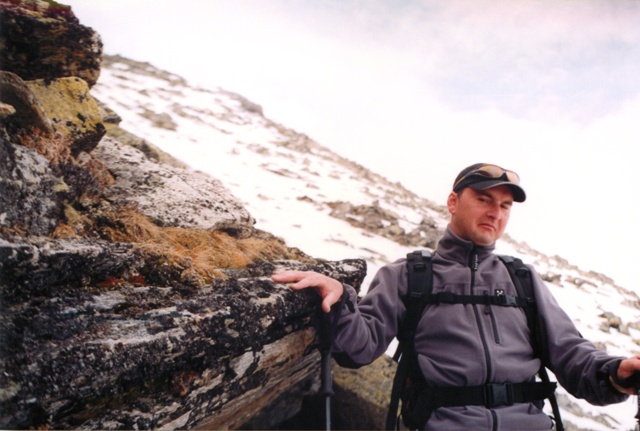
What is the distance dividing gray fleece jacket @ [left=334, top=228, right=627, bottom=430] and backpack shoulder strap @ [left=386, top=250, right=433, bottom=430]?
6 cm

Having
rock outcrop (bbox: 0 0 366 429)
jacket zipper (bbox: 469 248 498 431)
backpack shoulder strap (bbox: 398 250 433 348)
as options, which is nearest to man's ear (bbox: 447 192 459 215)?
jacket zipper (bbox: 469 248 498 431)

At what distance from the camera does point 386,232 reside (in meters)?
6.64

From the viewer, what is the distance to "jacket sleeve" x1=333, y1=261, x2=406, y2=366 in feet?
9.18

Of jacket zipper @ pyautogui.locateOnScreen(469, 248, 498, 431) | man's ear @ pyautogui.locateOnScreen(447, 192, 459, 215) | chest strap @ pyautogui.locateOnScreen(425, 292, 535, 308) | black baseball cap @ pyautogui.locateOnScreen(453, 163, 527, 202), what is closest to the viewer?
jacket zipper @ pyautogui.locateOnScreen(469, 248, 498, 431)

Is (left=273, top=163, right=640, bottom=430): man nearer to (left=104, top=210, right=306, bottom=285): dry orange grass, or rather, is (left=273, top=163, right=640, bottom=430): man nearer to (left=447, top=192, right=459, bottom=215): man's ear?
(left=447, top=192, right=459, bottom=215): man's ear

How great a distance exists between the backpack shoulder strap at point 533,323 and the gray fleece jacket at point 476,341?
52 millimetres

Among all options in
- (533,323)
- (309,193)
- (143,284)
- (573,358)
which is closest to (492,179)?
(533,323)

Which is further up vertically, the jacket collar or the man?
the jacket collar

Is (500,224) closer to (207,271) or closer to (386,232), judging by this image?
(207,271)

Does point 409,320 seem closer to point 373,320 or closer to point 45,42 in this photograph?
point 373,320

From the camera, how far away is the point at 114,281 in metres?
2.42

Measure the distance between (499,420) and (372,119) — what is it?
3780 mm

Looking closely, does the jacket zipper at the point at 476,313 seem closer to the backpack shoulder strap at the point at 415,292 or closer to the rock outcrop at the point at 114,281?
the backpack shoulder strap at the point at 415,292

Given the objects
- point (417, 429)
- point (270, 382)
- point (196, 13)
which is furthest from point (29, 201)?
point (417, 429)
